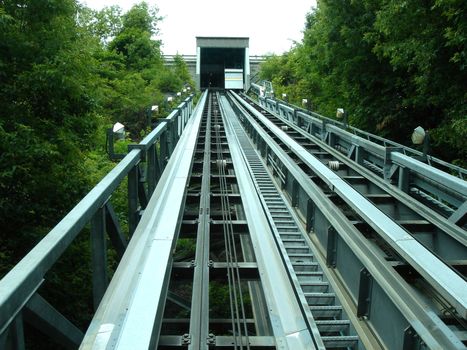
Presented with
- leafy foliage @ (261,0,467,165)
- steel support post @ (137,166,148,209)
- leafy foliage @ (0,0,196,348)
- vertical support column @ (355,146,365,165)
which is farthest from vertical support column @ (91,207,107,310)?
leafy foliage @ (261,0,467,165)

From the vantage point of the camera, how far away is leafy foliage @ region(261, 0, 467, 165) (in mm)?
10766

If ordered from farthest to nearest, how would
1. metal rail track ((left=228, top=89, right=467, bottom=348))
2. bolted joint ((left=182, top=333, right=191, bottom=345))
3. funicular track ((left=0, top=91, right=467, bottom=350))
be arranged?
bolted joint ((left=182, top=333, right=191, bottom=345)), funicular track ((left=0, top=91, right=467, bottom=350)), metal rail track ((left=228, top=89, right=467, bottom=348))

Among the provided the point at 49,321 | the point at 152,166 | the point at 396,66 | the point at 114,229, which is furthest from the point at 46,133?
the point at 396,66

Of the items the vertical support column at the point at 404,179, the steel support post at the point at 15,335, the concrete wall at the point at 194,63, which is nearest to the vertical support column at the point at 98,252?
the steel support post at the point at 15,335

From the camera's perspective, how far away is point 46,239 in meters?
2.36

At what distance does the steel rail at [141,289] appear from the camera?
2.50 m

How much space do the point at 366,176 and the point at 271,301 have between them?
3652mm

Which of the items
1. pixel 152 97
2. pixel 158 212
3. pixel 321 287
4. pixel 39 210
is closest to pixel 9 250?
pixel 39 210

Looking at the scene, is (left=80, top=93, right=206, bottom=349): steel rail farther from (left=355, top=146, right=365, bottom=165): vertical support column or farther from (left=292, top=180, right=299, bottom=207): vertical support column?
(left=355, top=146, right=365, bottom=165): vertical support column

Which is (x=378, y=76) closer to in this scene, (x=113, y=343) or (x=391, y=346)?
(x=391, y=346)

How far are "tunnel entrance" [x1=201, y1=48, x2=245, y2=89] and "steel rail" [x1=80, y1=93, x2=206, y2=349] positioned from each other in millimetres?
35061

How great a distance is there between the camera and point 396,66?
12.6 metres

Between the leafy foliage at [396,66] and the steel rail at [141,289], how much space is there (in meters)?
6.90

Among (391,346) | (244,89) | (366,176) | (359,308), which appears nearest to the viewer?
(391,346)
